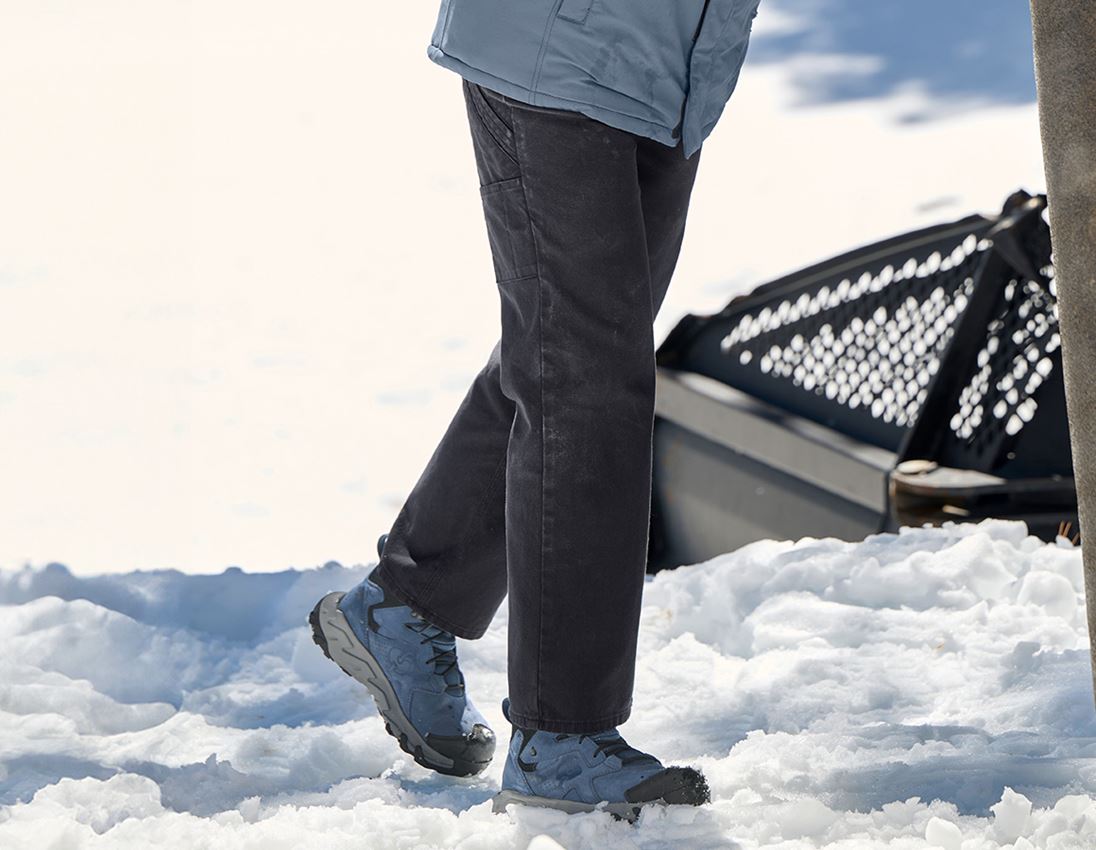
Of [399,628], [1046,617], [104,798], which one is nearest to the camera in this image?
[104,798]

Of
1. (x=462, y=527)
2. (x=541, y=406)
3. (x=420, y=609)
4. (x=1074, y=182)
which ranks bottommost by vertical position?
(x=420, y=609)

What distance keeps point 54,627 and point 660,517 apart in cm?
203

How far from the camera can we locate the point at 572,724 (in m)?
1.67

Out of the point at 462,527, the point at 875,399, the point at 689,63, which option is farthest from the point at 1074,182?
the point at 875,399

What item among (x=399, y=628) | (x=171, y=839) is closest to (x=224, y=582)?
(x=399, y=628)

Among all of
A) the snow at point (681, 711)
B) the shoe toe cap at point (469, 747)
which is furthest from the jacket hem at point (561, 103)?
the shoe toe cap at point (469, 747)

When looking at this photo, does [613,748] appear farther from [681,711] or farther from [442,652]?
[681,711]

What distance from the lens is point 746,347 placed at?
410 centimetres

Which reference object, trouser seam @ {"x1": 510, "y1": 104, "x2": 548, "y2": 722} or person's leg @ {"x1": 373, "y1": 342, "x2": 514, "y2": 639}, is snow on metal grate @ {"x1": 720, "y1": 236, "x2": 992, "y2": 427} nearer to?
person's leg @ {"x1": 373, "y1": 342, "x2": 514, "y2": 639}

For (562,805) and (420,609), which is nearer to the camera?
(562,805)

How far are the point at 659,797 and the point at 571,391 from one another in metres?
0.50

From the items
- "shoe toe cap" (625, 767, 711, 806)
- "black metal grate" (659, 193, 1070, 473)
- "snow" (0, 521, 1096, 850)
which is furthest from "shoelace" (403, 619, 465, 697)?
"black metal grate" (659, 193, 1070, 473)

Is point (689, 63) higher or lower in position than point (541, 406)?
higher

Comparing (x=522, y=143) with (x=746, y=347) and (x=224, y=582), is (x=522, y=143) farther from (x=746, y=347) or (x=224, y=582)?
(x=746, y=347)
